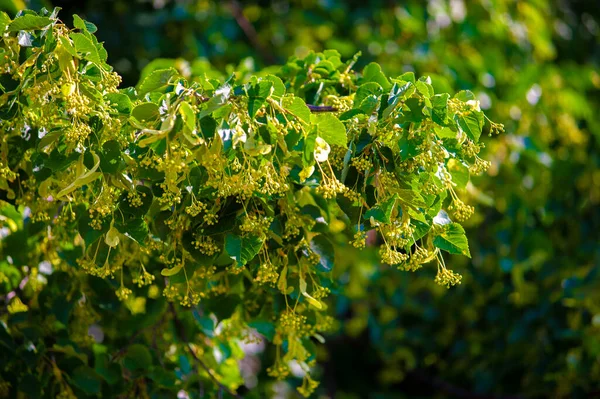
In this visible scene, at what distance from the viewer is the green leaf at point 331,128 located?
1.44 meters

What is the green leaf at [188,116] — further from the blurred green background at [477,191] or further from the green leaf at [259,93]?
the blurred green background at [477,191]

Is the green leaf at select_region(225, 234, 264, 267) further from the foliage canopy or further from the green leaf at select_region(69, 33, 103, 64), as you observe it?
the green leaf at select_region(69, 33, 103, 64)

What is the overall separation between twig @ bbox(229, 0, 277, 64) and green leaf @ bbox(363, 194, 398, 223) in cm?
250

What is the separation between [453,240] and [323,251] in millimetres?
304

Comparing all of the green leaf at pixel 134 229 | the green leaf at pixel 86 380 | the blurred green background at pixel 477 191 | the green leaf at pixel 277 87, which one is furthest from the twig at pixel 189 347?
the blurred green background at pixel 477 191

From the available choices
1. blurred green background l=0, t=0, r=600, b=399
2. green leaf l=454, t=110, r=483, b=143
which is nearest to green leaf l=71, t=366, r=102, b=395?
green leaf l=454, t=110, r=483, b=143

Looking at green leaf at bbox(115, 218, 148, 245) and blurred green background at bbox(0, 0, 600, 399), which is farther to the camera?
blurred green background at bbox(0, 0, 600, 399)

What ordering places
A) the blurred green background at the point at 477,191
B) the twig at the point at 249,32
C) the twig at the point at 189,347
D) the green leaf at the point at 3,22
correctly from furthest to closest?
the twig at the point at 249,32, the blurred green background at the point at 477,191, the twig at the point at 189,347, the green leaf at the point at 3,22

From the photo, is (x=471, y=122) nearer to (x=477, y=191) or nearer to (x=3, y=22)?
(x=3, y=22)

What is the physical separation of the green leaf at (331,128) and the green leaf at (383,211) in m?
0.13

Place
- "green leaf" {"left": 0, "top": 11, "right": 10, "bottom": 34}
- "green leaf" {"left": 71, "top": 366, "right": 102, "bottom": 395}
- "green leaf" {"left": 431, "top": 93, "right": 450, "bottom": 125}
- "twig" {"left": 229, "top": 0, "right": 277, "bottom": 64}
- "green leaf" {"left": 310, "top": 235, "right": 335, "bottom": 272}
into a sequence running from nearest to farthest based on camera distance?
"green leaf" {"left": 431, "top": 93, "right": 450, "bottom": 125}, "green leaf" {"left": 0, "top": 11, "right": 10, "bottom": 34}, "green leaf" {"left": 310, "top": 235, "right": 335, "bottom": 272}, "green leaf" {"left": 71, "top": 366, "right": 102, "bottom": 395}, "twig" {"left": 229, "top": 0, "right": 277, "bottom": 64}

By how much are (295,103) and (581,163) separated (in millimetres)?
2495

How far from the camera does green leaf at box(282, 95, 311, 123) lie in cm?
144

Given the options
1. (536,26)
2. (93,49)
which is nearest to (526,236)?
(536,26)
